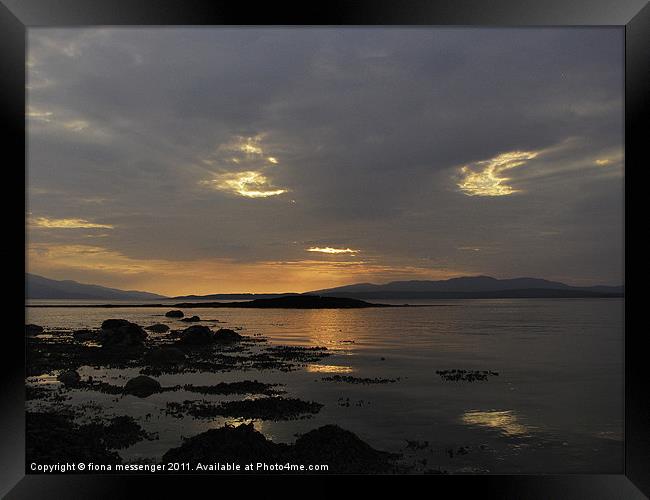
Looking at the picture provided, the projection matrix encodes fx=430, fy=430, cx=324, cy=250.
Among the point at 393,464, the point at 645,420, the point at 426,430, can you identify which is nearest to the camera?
the point at 645,420

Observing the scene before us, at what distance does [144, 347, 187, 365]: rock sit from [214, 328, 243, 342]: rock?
452cm

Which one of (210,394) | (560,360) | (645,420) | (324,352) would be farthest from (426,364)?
(645,420)

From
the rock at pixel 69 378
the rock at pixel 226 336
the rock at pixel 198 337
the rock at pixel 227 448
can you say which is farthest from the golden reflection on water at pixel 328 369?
the rock at pixel 227 448

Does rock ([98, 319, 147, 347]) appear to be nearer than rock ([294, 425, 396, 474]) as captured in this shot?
No

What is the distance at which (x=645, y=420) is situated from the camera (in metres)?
3.35

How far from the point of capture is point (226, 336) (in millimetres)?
18078

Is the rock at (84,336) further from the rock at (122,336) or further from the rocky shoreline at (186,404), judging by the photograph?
the rock at (122,336)

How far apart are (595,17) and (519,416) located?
297 inches

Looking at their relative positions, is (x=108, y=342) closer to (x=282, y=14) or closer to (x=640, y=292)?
(x=282, y=14)

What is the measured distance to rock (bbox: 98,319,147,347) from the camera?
15.7 metres

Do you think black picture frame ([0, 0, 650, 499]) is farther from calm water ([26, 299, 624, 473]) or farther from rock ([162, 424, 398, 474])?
rock ([162, 424, 398, 474])

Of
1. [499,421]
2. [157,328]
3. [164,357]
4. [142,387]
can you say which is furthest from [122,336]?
[499,421]

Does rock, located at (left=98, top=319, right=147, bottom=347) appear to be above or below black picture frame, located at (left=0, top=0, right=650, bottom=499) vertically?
below

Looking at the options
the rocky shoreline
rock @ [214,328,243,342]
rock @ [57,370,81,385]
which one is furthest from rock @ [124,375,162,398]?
rock @ [214,328,243,342]
